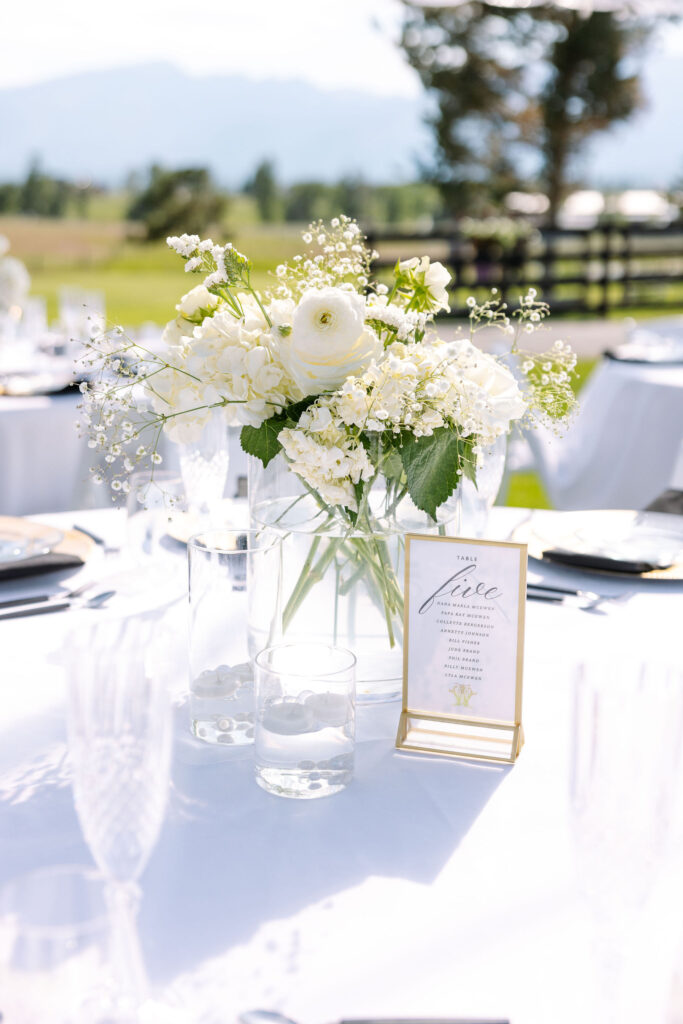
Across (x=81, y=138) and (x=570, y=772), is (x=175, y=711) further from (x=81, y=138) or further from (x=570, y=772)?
(x=81, y=138)

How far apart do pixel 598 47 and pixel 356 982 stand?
69.8 ft

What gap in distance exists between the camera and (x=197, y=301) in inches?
41.9

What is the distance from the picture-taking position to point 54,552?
4.81 feet

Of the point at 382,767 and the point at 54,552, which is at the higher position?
the point at 54,552

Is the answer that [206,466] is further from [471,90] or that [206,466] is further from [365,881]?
[471,90]

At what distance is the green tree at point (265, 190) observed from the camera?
21828 mm

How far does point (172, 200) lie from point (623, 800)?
860 inches

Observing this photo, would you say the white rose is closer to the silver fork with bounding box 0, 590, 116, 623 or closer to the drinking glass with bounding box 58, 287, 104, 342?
the silver fork with bounding box 0, 590, 116, 623

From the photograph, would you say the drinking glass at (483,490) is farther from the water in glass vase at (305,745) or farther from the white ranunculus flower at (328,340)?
the water in glass vase at (305,745)

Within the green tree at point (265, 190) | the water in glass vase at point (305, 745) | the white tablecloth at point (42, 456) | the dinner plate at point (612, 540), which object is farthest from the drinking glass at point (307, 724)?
the green tree at point (265, 190)

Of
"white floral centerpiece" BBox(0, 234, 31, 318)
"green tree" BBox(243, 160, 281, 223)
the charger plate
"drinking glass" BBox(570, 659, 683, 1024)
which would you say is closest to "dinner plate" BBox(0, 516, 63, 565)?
the charger plate

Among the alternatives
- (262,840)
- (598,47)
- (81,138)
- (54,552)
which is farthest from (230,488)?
(81,138)

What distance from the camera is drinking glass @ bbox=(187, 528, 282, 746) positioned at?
1.00 meters

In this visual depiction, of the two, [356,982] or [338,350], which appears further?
[338,350]
